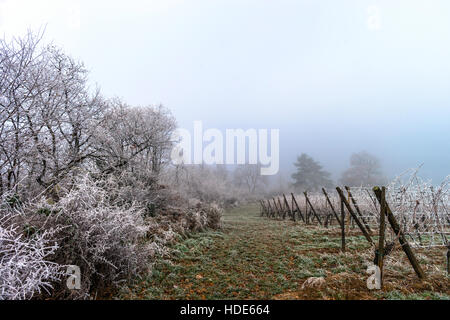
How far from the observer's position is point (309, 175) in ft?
154

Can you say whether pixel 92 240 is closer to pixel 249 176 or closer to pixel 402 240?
pixel 402 240

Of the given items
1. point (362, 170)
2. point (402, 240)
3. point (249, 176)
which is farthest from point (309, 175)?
point (402, 240)

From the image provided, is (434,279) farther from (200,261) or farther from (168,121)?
(168,121)

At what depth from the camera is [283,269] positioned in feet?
14.7

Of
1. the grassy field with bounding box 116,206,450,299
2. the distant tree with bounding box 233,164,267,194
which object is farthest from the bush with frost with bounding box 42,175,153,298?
the distant tree with bounding box 233,164,267,194

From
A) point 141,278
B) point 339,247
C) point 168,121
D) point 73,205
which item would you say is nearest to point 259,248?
point 339,247

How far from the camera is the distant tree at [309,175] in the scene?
4624 cm

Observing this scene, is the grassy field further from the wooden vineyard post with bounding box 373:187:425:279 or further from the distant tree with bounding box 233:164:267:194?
the distant tree with bounding box 233:164:267:194

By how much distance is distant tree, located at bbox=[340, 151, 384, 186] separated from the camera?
130ft

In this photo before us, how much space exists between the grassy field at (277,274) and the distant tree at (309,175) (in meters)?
41.9

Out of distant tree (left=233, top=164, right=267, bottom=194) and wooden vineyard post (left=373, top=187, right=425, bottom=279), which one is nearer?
wooden vineyard post (left=373, top=187, right=425, bottom=279)

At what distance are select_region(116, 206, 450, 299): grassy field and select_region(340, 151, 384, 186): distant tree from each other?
39.3 meters
